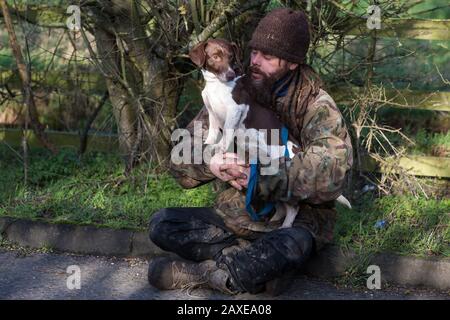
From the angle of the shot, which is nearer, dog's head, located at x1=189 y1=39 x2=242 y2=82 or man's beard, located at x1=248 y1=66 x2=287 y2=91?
dog's head, located at x1=189 y1=39 x2=242 y2=82

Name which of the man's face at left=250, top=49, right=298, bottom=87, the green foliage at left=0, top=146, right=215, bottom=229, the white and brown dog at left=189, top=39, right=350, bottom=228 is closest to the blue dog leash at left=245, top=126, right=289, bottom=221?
the white and brown dog at left=189, top=39, right=350, bottom=228

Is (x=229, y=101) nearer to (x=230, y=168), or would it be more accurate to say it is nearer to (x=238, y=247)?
(x=230, y=168)

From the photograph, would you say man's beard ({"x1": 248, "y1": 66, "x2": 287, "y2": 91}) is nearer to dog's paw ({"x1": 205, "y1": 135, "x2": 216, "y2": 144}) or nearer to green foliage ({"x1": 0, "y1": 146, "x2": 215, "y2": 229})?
dog's paw ({"x1": 205, "y1": 135, "x2": 216, "y2": 144})

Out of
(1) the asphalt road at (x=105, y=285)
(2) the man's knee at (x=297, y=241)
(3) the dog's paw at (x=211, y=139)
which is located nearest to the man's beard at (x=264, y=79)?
(3) the dog's paw at (x=211, y=139)

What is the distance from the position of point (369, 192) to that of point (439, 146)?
1.01 metres

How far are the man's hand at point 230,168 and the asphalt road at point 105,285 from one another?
2.20 feet

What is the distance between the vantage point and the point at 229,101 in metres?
3.77

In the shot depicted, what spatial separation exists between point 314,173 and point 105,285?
136cm

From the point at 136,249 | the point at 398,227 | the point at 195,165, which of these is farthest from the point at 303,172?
the point at 136,249

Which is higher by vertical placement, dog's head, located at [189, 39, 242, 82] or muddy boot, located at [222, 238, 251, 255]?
dog's head, located at [189, 39, 242, 82]

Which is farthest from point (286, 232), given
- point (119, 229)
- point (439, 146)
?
point (439, 146)

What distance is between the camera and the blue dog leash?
381cm

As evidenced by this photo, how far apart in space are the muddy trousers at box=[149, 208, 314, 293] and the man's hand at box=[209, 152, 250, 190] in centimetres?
36

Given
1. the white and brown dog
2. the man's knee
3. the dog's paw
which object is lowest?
the man's knee
